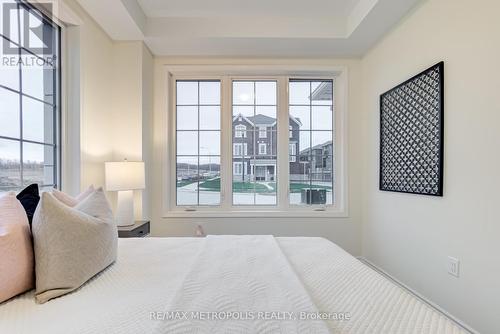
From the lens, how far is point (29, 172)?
6.23ft

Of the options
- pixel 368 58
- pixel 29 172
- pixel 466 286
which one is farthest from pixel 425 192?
pixel 29 172

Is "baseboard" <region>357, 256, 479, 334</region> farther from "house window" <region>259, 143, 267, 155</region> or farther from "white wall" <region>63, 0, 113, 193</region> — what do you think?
"white wall" <region>63, 0, 113, 193</region>

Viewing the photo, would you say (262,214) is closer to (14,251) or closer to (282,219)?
(282,219)

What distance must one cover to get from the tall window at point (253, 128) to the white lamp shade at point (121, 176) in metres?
1.19

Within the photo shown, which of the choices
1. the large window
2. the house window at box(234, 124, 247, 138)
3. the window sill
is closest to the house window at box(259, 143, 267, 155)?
the large window

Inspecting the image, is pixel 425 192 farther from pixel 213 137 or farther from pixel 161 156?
pixel 161 156

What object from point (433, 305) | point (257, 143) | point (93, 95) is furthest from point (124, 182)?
point (433, 305)

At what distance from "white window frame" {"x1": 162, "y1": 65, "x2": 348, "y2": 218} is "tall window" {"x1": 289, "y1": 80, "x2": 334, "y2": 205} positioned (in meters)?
0.07

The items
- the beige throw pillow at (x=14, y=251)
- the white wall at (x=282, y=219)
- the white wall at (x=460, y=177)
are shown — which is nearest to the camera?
the beige throw pillow at (x=14, y=251)

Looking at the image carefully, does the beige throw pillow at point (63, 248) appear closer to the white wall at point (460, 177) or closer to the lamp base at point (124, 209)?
the lamp base at point (124, 209)

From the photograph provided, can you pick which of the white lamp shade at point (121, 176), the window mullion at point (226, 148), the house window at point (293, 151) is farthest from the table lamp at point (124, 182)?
the house window at point (293, 151)

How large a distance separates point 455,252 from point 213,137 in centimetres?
249

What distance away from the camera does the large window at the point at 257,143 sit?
10.7ft

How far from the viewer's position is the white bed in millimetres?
792
